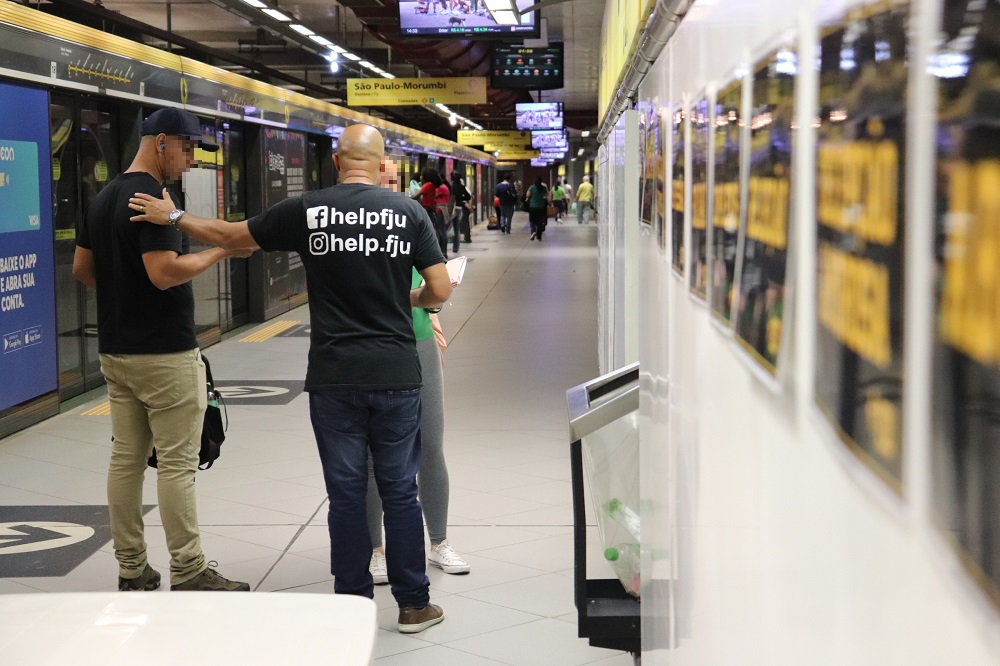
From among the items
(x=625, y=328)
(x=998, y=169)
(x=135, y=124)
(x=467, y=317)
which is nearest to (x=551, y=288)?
(x=467, y=317)

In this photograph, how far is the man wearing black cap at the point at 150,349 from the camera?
3646 mm

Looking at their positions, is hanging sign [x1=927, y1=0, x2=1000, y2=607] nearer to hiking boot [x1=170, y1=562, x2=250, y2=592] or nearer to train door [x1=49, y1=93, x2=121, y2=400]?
hiking boot [x1=170, y1=562, x2=250, y2=592]

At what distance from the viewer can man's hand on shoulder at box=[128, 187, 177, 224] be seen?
351 centimetres

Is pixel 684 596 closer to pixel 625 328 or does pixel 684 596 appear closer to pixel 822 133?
pixel 822 133

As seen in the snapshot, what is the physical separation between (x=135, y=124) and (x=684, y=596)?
792 cm

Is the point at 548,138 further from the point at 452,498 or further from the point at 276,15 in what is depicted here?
the point at 452,498

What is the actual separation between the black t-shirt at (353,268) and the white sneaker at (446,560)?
1087 millimetres

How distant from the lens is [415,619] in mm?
3711

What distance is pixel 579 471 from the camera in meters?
3.28

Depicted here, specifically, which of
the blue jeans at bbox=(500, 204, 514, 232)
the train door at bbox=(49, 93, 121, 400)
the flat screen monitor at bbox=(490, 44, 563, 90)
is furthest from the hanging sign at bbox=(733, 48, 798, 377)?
the blue jeans at bbox=(500, 204, 514, 232)

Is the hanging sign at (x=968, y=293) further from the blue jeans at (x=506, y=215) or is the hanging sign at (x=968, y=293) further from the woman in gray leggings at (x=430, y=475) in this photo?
the blue jeans at (x=506, y=215)

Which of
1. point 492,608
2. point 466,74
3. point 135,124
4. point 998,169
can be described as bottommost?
point 492,608

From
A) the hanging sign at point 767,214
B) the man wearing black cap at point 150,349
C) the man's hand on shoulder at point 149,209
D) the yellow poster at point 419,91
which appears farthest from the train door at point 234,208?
the hanging sign at point 767,214

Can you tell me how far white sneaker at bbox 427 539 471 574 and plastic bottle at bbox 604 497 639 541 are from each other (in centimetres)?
112
